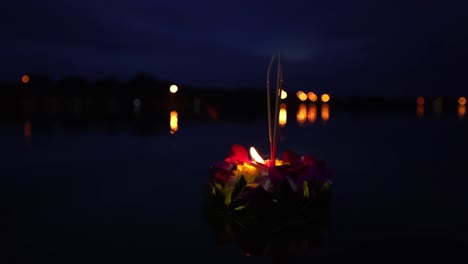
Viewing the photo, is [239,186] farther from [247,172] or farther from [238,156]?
[238,156]

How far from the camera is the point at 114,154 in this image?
329 inches

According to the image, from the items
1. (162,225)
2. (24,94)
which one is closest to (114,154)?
(162,225)

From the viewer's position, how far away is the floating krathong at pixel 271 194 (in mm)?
3789

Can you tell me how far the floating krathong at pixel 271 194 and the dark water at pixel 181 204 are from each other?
0.76 ft

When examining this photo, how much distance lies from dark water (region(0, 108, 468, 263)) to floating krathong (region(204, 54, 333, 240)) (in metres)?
0.23

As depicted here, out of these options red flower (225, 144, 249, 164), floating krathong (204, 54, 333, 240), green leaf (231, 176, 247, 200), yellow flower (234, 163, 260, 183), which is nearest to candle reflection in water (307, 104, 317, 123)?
red flower (225, 144, 249, 164)

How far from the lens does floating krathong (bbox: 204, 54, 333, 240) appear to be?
379 cm

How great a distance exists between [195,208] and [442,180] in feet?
11.1

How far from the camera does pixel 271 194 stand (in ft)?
12.6

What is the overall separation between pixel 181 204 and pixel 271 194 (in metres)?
1.16

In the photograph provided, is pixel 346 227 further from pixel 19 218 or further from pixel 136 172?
pixel 136 172

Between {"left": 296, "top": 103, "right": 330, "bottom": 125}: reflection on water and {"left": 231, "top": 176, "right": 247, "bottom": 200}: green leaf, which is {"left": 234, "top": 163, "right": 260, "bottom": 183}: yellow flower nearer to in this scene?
{"left": 231, "top": 176, "right": 247, "bottom": 200}: green leaf

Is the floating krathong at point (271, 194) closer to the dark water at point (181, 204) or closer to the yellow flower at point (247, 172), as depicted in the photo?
the yellow flower at point (247, 172)

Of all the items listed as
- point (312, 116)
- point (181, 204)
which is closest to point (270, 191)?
point (181, 204)
